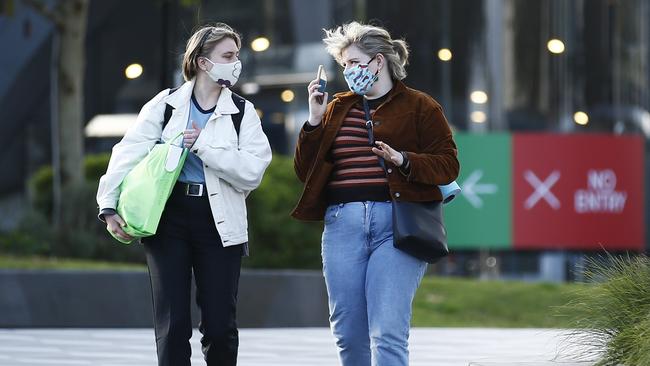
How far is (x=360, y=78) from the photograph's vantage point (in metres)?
6.91

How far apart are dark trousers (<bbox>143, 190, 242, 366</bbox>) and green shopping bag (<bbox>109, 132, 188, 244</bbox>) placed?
0.44 ft

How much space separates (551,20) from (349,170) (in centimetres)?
2291

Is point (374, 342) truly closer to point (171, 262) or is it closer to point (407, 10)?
point (171, 262)

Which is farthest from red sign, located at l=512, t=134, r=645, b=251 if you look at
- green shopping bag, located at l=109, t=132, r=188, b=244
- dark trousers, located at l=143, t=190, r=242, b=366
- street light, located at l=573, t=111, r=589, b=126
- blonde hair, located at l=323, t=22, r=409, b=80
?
green shopping bag, located at l=109, t=132, r=188, b=244

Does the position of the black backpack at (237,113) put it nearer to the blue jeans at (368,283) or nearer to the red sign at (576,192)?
the blue jeans at (368,283)

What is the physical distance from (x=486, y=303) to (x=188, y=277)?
1306 cm

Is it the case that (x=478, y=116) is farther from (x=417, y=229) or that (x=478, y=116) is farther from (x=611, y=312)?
(x=417, y=229)

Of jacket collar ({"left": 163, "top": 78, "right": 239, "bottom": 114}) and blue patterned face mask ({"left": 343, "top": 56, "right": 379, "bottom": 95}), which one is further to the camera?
jacket collar ({"left": 163, "top": 78, "right": 239, "bottom": 114})

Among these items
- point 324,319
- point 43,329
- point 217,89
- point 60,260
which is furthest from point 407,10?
point 217,89

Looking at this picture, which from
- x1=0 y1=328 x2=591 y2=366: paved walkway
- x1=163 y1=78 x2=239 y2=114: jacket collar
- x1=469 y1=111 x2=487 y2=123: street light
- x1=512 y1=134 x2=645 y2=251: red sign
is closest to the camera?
x1=163 y1=78 x2=239 y2=114: jacket collar

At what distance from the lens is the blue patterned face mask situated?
6.90 meters

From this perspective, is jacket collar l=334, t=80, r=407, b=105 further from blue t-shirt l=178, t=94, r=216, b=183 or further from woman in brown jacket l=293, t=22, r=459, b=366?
blue t-shirt l=178, t=94, r=216, b=183

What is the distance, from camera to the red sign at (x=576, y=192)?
27953 millimetres

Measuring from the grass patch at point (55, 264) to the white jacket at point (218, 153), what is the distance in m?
9.77
